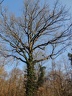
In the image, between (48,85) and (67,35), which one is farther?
(48,85)

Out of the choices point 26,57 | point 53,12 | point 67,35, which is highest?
point 53,12

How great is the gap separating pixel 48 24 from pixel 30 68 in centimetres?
504

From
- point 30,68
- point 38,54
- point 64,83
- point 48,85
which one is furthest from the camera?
point 48,85

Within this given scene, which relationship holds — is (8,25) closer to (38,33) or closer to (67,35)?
(38,33)

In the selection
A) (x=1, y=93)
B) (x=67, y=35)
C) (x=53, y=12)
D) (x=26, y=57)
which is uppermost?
(x=53, y=12)

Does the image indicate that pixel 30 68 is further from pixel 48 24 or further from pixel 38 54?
pixel 48 24

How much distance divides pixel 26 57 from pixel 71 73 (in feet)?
63.6

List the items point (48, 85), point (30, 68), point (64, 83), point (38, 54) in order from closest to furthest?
1. point (30, 68)
2. point (38, 54)
3. point (64, 83)
4. point (48, 85)

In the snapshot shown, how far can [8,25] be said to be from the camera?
2317 centimetres

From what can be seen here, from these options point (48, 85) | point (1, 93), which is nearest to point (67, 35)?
point (1, 93)

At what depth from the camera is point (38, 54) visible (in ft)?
82.0

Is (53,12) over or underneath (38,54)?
over

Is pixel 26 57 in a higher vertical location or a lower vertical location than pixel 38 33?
lower

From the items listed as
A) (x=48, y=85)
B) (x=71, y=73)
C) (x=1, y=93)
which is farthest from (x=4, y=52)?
(x=48, y=85)
